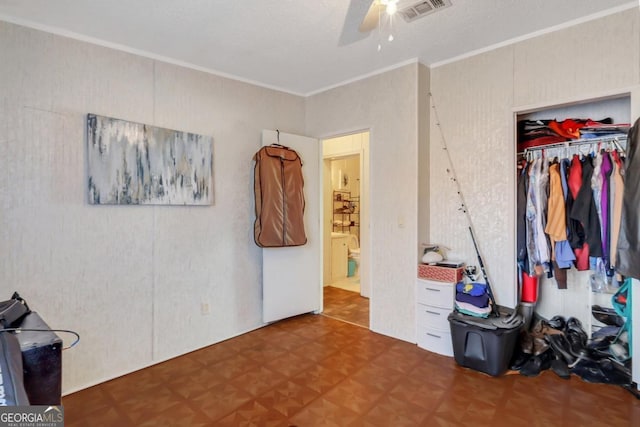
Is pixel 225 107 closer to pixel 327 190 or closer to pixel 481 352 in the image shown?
pixel 327 190

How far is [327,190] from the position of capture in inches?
205

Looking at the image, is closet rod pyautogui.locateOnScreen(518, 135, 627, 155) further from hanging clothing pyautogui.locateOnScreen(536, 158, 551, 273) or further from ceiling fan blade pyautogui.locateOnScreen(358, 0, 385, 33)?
ceiling fan blade pyautogui.locateOnScreen(358, 0, 385, 33)

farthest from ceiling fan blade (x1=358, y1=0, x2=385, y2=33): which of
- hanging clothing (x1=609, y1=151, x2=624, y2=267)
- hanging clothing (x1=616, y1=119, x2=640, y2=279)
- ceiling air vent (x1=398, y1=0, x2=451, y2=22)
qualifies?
hanging clothing (x1=609, y1=151, x2=624, y2=267)

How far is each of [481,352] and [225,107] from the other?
10.2 ft

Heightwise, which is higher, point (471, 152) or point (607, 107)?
point (607, 107)

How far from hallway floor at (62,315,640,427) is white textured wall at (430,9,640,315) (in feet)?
2.61

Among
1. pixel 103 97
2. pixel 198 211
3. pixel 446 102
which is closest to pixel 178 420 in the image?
pixel 198 211

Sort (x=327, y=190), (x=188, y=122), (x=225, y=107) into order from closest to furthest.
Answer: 1. (x=188, y=122)
2. (x=225, y=107)
3. (x=327, y=190)

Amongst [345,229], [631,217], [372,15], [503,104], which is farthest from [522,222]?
[345,229]

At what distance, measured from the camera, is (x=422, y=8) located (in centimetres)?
223

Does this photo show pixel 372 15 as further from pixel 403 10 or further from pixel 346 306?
pixel 346 306

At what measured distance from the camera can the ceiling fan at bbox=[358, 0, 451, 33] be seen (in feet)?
6.39

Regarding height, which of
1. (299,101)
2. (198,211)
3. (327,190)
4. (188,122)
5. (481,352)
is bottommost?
(481,352)

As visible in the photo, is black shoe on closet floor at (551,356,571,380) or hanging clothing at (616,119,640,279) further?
black shoe on closet floor at (551,356,571,380)
